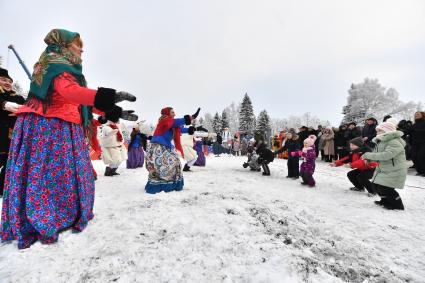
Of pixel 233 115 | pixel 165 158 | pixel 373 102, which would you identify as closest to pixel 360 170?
pixel 165 158

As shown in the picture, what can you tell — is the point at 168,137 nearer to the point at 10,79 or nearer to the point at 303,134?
the point at 10,79

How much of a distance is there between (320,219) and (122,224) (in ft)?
8.49

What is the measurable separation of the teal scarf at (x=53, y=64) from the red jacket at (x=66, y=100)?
66 millimetres

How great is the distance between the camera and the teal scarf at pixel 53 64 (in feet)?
7.15

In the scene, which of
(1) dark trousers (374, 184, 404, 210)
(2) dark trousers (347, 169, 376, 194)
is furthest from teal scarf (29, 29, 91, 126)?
(2) dark trousers (347, 169, 376, 194)

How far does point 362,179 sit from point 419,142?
446 cm

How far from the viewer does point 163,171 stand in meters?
4.76

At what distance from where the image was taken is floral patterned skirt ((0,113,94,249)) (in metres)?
2.14

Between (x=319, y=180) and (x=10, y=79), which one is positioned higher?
(x=10, y=79)

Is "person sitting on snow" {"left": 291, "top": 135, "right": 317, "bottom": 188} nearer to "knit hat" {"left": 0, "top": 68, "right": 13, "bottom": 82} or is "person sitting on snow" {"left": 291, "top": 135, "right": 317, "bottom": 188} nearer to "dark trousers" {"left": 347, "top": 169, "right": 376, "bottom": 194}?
"dark trousers" {"left": 347, "top": 169, "right": 376, "bottom": 194}

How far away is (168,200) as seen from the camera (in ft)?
12.3

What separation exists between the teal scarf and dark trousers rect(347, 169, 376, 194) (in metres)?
5.61

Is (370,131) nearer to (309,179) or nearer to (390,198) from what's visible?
(309,179)

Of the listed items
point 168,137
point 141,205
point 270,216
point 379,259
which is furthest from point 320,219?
point 168,137
